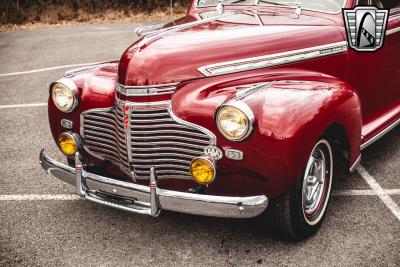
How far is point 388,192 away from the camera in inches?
152

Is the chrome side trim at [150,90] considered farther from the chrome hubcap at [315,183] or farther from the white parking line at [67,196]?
the white parking line at [67,196]

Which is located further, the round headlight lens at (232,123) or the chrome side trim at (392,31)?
the chrome side trim at (392,31)

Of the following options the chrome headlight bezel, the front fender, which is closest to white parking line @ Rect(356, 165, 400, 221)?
the front fender

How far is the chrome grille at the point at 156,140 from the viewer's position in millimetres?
2873

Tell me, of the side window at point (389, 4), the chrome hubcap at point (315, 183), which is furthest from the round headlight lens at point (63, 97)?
the side window at point (389, 4)

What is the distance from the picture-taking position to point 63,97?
345cm

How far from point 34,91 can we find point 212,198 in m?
4.87

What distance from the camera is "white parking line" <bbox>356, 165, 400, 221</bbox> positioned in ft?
11.8

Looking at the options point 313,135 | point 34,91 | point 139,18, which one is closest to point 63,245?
point 313,135

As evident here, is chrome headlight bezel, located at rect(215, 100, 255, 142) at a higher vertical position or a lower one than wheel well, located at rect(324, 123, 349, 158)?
higher

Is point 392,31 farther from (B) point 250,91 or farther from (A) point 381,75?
(B) point 250,91

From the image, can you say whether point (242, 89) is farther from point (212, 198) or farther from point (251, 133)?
point (212, 198)

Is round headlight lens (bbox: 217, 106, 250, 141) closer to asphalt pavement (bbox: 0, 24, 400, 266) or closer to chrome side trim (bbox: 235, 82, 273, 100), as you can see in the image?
chrome side trim (bbox: 235, 82, 273, 100)

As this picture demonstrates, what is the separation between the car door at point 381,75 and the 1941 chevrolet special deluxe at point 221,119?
3 centimetres
